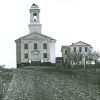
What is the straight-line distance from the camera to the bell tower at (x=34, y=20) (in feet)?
273

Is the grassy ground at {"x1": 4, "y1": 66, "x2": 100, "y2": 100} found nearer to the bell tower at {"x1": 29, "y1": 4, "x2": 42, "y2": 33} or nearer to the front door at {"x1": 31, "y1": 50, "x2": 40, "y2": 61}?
the front door at {"x1": 31, "y1": 50, "x2": 40, "y2": 61}

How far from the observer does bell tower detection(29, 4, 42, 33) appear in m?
83.2

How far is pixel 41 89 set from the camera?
109ft

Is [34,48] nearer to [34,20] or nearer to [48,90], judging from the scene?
[34,20]

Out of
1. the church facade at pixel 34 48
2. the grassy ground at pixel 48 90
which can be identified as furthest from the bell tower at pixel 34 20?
the grassy ground at pixel 48 90

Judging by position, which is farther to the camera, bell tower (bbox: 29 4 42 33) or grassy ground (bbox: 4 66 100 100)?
bell tower (bbox: 29 4 42 33)

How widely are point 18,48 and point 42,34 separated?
21.5ft

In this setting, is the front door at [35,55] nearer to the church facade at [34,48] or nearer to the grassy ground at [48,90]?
the church facade at [34,48]

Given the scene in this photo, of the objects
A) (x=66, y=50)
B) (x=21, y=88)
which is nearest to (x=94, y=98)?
(x=21, y=88)

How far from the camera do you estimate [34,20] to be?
3319 inches

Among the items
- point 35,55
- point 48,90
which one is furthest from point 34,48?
point 48,90

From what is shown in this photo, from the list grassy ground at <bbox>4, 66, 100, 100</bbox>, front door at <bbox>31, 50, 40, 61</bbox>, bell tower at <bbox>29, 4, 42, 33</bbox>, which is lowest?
grassy ground at <bbox>4, 66, 100, 100</bbox>

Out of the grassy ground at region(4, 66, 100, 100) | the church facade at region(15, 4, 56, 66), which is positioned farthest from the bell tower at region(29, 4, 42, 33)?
the grassy ground at region(4, 66, 100, 100)

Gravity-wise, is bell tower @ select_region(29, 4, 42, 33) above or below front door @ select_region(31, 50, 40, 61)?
above
